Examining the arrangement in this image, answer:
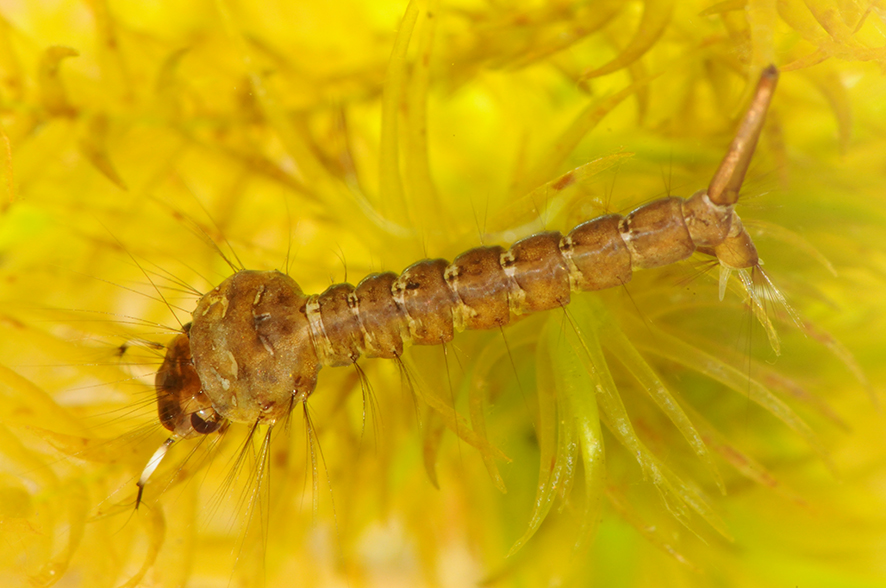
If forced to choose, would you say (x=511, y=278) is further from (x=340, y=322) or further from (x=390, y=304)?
(x=340, y=322)

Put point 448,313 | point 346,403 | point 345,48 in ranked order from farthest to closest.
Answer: point 345,48
point 346,403
point 448,313

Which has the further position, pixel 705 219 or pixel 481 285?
pixel 481 285

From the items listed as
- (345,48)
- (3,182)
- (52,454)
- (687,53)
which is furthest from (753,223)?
(3,182)

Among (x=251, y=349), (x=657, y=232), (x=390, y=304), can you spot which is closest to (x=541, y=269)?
(x=657, y=232)

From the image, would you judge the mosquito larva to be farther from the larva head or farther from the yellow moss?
the yellow moss

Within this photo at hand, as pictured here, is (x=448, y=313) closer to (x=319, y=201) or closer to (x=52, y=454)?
(x=319, y=201)

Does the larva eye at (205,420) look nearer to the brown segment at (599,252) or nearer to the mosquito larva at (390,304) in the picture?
the mosquito larva at (390,304)
